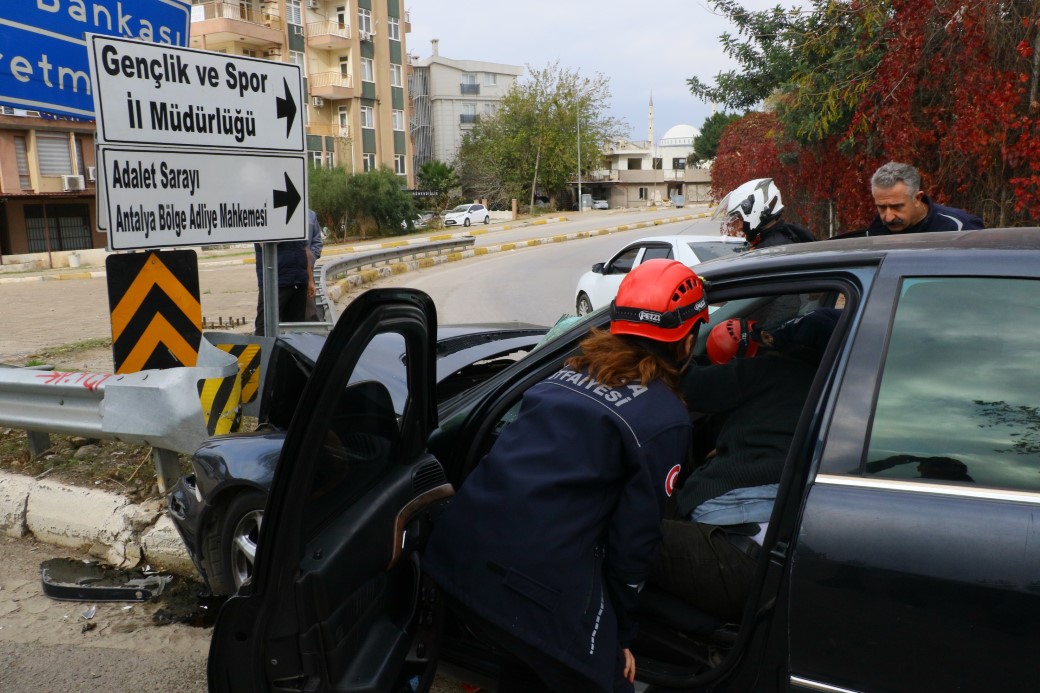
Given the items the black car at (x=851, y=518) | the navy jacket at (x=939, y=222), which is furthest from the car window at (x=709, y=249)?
the black car at (x=851, y=518)

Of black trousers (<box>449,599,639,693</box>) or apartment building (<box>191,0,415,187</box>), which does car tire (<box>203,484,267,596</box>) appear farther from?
apartment building (<box>191,0,415,187</box>)

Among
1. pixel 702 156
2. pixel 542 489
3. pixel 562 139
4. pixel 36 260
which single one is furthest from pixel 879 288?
pixel 702 156

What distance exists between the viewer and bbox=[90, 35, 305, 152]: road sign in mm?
4156

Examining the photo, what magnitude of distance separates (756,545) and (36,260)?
106 ft

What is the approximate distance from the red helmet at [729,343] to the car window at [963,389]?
112cm

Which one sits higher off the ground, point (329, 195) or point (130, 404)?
point (329, 195)

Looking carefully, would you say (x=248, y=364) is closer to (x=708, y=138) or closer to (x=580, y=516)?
(x=580, y=516)

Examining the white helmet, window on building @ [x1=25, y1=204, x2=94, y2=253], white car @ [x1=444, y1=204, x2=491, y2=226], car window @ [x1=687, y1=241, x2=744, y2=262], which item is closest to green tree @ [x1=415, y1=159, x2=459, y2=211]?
white car @ [x1=444, y1=204, x2=491, y2=226]

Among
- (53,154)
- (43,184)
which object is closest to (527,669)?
(43,184)

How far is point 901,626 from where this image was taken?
1.76 metres

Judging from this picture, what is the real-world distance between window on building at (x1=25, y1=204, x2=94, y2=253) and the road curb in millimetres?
32987

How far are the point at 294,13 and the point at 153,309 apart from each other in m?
44.9

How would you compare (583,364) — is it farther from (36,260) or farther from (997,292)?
(36,260)

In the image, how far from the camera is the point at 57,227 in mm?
35469
